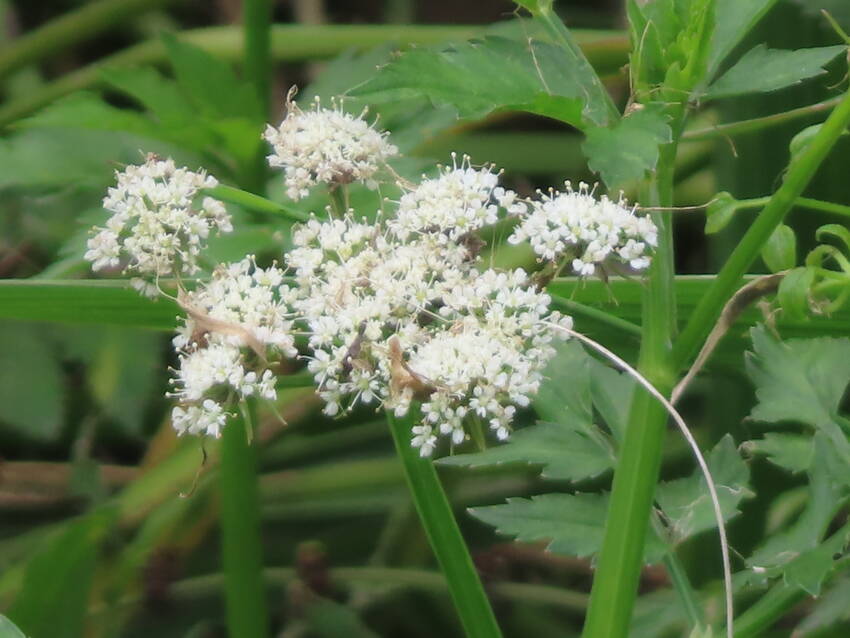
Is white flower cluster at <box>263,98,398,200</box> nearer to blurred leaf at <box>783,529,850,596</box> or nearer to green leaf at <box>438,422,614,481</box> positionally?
green leaf at <box>438,422,614,481</box>

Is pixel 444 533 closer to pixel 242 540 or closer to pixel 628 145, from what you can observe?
pixel 628 145

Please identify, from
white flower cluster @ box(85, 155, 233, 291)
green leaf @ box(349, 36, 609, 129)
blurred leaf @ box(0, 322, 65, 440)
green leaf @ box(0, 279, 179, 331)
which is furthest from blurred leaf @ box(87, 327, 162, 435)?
green leaf @ box(349, 36, 609, 129)

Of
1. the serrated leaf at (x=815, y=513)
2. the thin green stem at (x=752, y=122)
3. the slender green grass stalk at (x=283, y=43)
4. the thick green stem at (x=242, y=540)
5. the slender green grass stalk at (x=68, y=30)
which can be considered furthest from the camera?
the slender green grass stalk at (x=68, y=30)

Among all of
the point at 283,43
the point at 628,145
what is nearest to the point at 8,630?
the point at 628,145

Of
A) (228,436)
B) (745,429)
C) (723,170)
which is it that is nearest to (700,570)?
(745,429)

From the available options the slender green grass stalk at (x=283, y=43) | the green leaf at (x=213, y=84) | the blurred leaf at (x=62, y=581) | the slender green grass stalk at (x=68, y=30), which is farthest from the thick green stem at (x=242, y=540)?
the slender green grass stalk at (x=68, y=30)

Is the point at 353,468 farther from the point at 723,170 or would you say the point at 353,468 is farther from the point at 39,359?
the point at 723,170

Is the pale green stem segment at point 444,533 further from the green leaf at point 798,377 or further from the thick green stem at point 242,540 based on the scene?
the thick green stem at point 242,540
